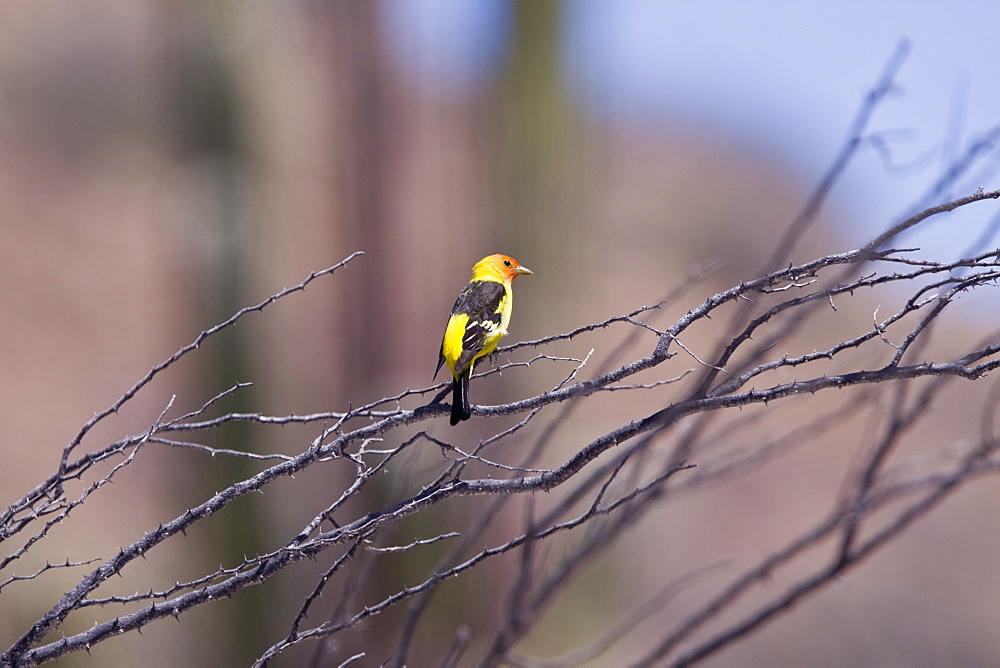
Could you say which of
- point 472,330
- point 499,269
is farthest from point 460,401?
point 499,269

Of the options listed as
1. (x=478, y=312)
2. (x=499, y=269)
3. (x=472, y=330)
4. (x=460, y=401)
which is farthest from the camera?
(x=499, y=269)

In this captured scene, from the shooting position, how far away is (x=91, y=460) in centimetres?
161

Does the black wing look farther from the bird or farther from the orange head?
the orange head

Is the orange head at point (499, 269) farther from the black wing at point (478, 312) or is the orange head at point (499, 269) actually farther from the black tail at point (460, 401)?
the black tail at point (460, 401)

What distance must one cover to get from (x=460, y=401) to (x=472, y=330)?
36cm

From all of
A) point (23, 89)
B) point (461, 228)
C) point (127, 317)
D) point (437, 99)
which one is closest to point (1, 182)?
point (23, 89)

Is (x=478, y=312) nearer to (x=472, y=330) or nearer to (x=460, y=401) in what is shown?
(x=472, y=330)

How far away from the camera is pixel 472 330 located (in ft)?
8.28

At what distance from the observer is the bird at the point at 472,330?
2366mm

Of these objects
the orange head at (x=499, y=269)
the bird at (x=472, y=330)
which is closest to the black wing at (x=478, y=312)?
the bird at (x=472, y=330)

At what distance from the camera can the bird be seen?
237 centimetres

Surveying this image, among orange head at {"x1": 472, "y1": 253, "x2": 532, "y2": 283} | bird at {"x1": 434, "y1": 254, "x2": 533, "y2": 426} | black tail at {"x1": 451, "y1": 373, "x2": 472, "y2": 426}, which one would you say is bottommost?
black tail at {"x1": 451, "y1": 373, "x2": 472, "y2": 426}

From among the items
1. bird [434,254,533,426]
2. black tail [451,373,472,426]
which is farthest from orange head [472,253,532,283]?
black tail [451,373,472,426]

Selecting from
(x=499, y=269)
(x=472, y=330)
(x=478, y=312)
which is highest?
(x=499, y=269)
